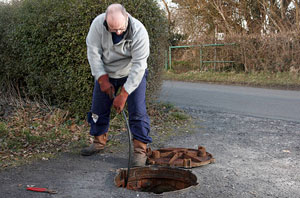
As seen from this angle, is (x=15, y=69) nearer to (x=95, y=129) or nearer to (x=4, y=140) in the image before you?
(x=4, y=140)

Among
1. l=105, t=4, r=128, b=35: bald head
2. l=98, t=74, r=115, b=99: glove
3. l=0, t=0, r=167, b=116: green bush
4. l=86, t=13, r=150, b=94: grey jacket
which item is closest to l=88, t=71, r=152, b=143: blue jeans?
l=86, t=13, r=150, b=94: grey jacket

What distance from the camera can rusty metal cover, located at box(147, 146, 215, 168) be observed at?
4324 millimetres

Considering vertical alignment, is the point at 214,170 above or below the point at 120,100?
below

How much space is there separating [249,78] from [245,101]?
5641 millimetres

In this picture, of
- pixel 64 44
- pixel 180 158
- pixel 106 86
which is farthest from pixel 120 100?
pixel 64 44

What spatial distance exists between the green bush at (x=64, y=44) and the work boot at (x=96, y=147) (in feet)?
4.83

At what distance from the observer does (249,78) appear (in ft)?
50.0

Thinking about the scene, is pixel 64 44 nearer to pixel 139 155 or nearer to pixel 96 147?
pixel 96 147

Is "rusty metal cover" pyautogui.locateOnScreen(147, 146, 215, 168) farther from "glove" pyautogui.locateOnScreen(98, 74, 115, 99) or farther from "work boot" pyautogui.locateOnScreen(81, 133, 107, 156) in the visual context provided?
"glove" pyautogui.locateOnScreen(98, 74, 115, 99)

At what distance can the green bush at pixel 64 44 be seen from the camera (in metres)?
6.17

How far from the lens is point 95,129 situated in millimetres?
4926

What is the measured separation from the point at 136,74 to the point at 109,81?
541 mm

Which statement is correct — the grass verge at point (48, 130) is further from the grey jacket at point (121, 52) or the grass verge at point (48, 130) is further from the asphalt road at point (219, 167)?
the grey jacket at point (121, 52)

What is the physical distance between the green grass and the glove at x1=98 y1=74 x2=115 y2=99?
985 cm
